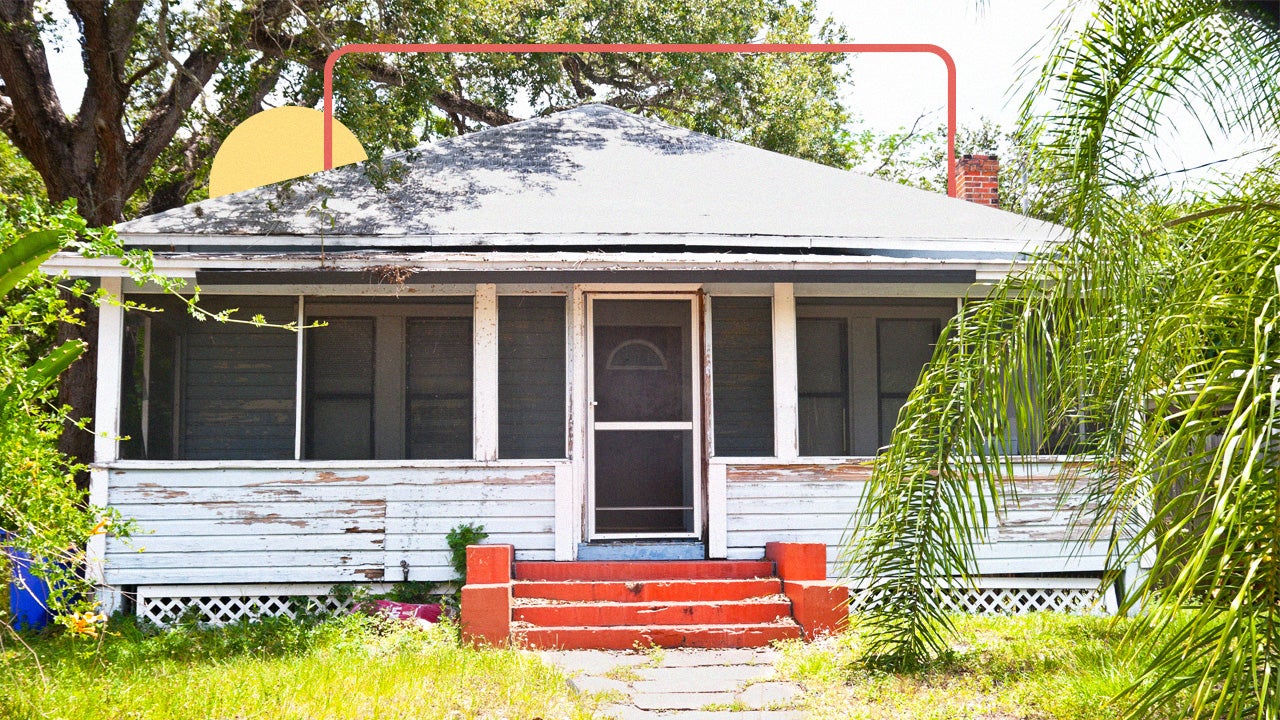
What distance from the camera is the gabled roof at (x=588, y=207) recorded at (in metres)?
8.86

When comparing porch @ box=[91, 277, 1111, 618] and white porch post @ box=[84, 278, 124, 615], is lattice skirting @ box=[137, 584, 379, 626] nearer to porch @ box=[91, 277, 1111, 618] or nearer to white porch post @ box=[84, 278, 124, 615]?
porch @ box=[91, 277, 1111, 618]

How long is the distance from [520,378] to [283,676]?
3523mm

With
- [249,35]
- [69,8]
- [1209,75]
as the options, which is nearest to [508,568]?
[1209,75]

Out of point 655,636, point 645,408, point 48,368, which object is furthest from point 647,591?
point 48,368

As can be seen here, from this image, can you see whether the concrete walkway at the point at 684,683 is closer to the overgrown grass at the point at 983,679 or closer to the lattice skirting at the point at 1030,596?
the overgrown grass at the point at 983,679

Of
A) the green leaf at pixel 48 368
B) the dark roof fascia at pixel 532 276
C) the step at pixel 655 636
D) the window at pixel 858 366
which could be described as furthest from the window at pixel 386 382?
the green leaf at pixel 48 368

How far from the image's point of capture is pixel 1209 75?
447 cm

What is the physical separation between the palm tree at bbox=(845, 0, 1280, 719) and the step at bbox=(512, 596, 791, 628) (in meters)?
1.30

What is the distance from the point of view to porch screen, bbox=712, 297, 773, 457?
30.6ft

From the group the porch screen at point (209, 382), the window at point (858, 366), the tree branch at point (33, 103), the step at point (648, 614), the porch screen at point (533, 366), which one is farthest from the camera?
the tree branch at point (33, 103)

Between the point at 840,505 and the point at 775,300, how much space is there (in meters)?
1.83

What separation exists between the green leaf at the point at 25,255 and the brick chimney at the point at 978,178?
11270mm

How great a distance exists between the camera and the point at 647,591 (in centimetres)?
810

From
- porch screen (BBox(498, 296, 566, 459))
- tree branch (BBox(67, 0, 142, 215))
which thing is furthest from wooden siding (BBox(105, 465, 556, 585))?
tree branch (BBox(67, 0, 142, 215))
